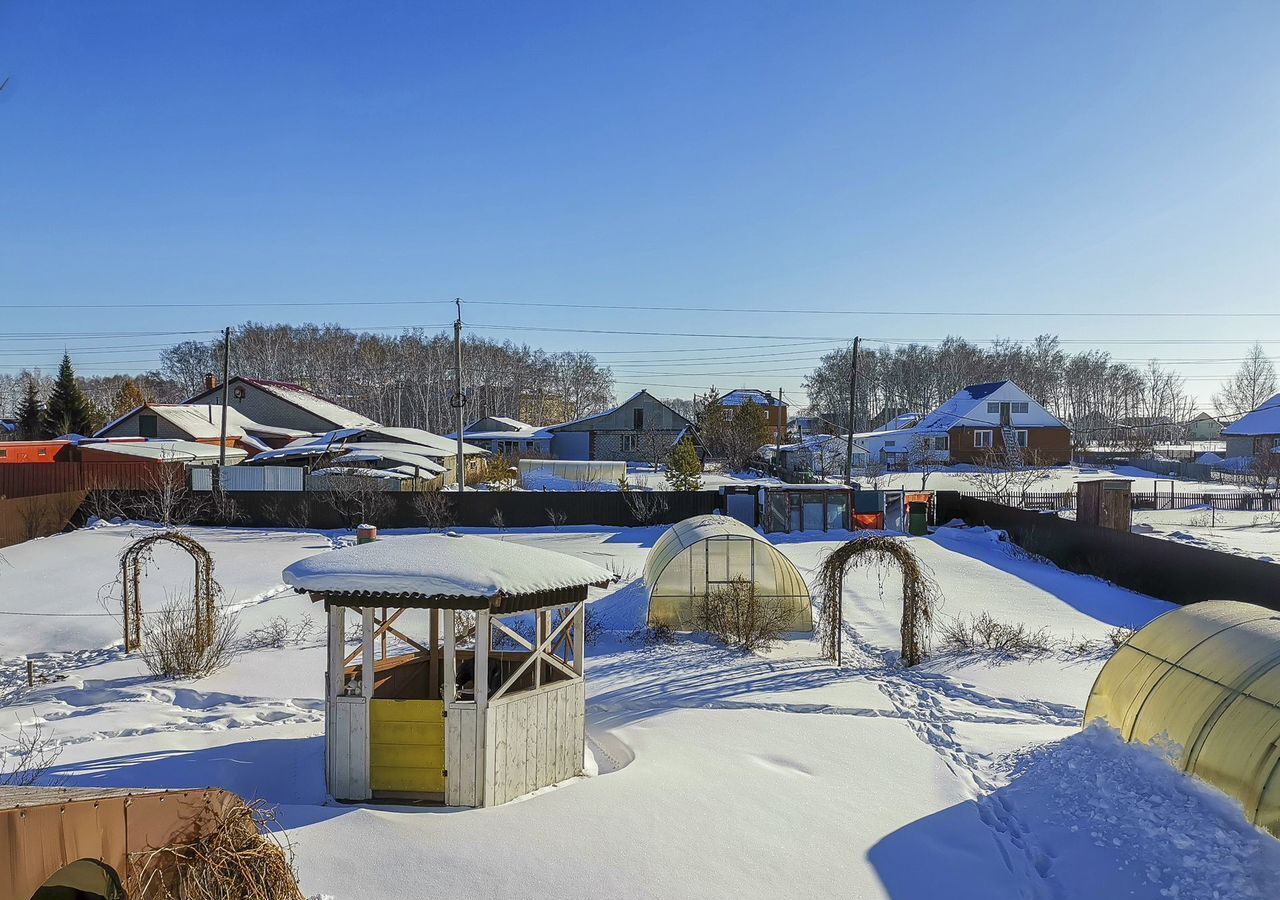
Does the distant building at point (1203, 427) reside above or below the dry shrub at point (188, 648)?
above

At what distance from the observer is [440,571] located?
7.49 m

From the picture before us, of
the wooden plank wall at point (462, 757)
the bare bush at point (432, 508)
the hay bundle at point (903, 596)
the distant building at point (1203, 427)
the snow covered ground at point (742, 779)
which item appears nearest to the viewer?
the snow covered ground at point (742, 779)

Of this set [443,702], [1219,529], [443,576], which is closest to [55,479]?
[443,702]

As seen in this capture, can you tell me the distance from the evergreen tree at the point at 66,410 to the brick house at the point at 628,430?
3318cm

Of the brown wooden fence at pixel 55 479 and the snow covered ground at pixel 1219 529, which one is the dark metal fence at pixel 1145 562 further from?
the brown wooden fence at pixel 55 479

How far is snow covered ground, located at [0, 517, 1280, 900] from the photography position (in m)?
5.96

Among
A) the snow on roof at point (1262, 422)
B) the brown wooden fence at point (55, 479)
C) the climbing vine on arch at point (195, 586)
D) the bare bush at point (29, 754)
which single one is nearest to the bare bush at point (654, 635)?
the climbing vine on arch at point (195, 586)

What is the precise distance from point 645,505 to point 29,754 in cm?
2318

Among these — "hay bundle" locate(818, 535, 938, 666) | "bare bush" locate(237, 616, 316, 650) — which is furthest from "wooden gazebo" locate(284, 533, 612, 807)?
"bare bush" locate(237, 616, 316, 650)

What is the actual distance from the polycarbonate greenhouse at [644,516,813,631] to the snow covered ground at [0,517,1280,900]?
2.67 ft

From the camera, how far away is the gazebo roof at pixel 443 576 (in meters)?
7.33

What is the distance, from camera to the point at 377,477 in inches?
1188

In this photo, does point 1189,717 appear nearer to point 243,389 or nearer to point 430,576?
point 430,576

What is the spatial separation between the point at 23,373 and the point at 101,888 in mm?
171095
